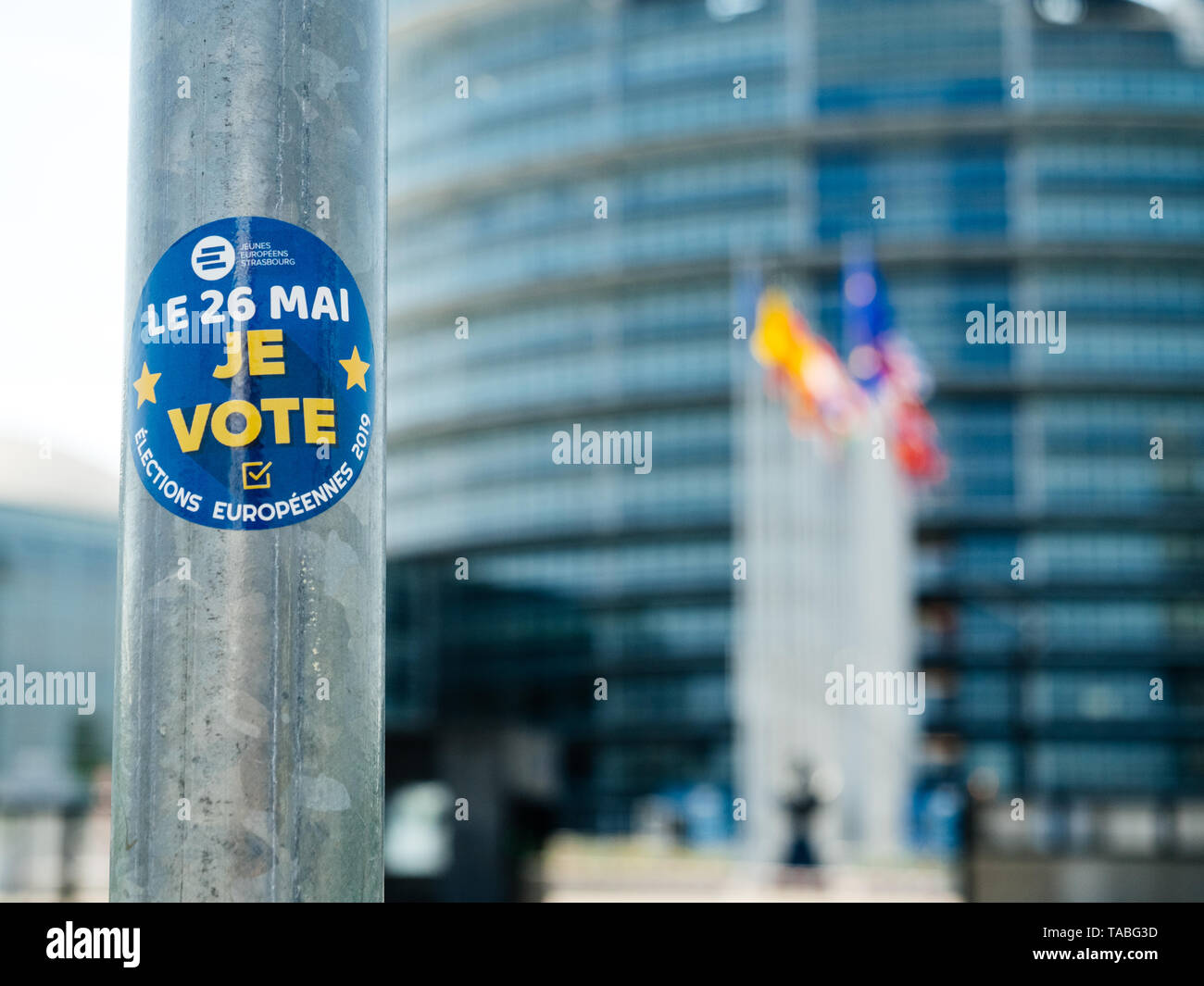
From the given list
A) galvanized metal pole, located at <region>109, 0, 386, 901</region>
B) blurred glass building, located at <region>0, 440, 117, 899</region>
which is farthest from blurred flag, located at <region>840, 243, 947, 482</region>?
galvanized metal pole, located at <region>109, 0, 386, 901</region>

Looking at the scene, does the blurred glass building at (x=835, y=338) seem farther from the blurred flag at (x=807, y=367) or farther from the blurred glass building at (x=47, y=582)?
the blurred glass building at (x=47, y=582)

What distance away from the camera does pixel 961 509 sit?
86.8m

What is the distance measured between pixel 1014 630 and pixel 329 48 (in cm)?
8786

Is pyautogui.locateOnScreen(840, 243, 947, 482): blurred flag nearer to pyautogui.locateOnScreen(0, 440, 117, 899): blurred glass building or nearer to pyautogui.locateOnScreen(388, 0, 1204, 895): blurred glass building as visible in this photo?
pyautogui.locateOnScreen(0, 440, 117, 899): blurred glass building

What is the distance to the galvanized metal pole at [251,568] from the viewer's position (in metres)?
2.44

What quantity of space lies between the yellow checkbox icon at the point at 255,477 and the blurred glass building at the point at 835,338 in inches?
3253

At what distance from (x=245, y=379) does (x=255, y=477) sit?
172mm

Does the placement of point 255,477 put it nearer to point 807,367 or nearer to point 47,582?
point 47,582

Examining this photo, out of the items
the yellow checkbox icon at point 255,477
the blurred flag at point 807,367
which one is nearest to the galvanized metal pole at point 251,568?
the yellow checkbox icon at point 255,477

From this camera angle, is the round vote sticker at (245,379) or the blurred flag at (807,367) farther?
the blurred flag at (807,367)

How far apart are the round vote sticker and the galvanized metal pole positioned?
1 centimetres

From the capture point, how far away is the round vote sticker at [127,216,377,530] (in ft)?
Result: 8.26
